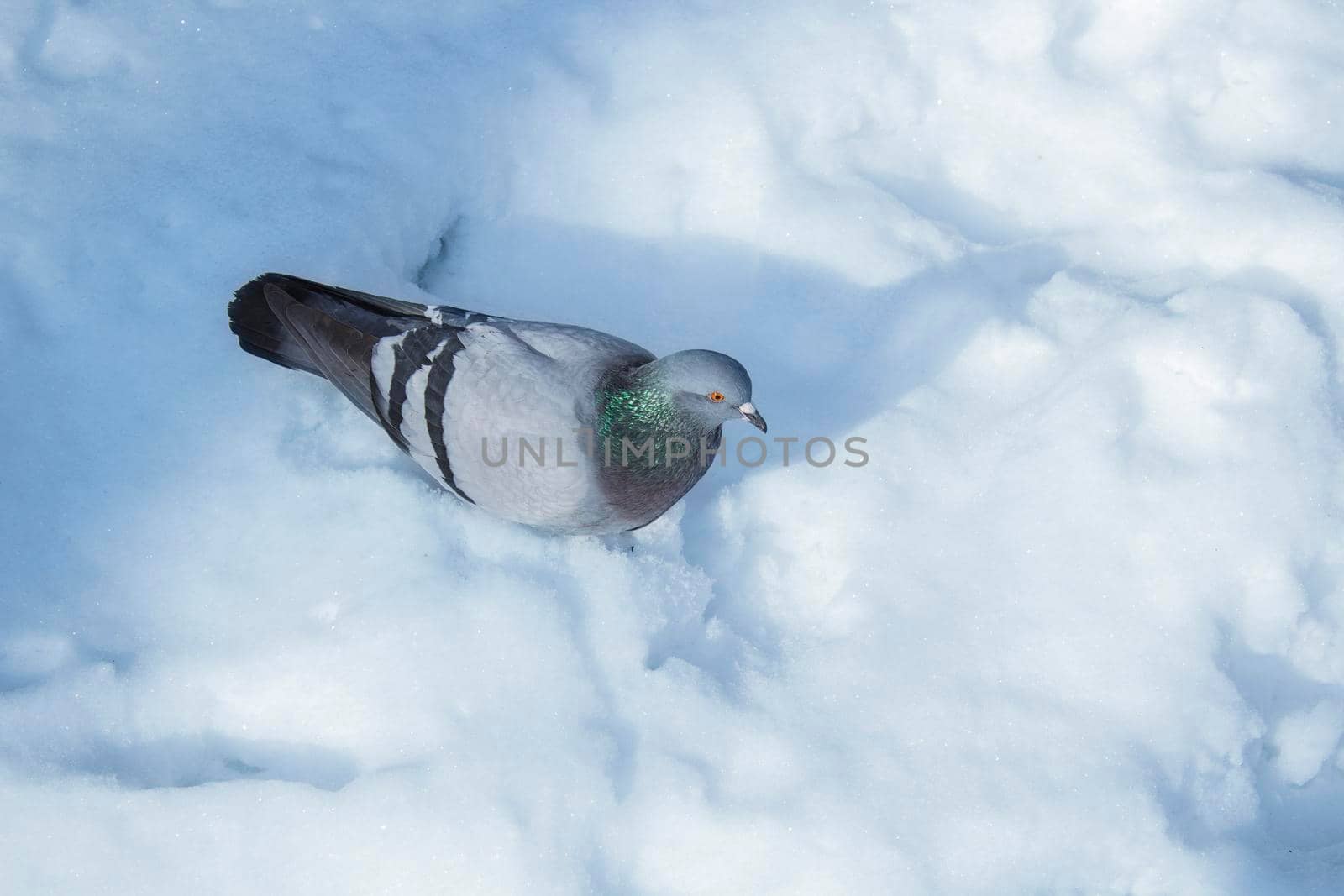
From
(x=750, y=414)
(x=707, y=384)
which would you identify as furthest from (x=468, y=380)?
(x=750, y=414)

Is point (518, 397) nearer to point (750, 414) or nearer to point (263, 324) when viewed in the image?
point (750, 414)

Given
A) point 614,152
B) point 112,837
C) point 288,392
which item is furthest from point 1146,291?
point 112,837

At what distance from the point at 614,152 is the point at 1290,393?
2703 millimetres

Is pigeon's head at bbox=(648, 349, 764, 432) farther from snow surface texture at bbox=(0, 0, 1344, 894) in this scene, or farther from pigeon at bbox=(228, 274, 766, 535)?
snow surface texture at bbox=(0, 0, 1344, 894)

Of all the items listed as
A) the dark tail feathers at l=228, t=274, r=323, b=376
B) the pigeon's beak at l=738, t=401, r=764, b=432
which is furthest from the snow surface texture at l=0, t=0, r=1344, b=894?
the pigeon's beak at l=738, t=401, r=764, b=432

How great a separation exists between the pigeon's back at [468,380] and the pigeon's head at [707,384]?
23cm

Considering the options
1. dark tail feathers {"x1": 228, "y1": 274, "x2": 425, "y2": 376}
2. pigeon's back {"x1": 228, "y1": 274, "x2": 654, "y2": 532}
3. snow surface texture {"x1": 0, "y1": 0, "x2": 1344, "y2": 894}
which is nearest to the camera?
snow surface texture {"x1": 0, "y1": 0, "x2": 1344, "y2": 894}

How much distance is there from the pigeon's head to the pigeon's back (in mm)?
231

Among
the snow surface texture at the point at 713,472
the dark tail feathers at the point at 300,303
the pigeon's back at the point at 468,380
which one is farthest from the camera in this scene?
the dark tail feathers at the point at 300,303

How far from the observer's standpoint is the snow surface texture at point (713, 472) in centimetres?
284

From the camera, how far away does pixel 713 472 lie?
3.62m

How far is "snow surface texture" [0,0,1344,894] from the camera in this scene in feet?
9.31

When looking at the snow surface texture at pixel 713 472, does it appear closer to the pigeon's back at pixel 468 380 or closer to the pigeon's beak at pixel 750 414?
the pigeon's back at pixel 468 380

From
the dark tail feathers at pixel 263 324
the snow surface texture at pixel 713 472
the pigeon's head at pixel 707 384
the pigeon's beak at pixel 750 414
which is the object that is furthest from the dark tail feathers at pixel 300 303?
the pigeon's beak at pixel 750 414
